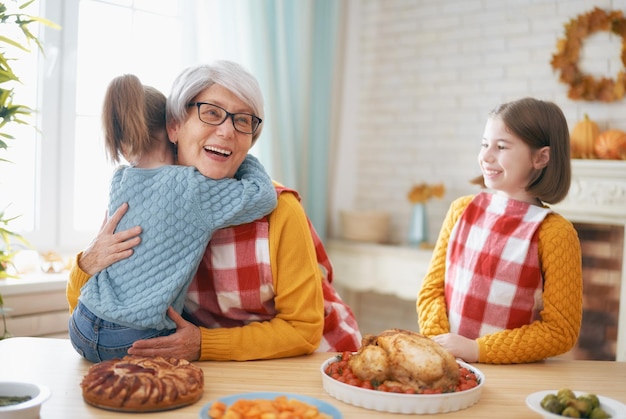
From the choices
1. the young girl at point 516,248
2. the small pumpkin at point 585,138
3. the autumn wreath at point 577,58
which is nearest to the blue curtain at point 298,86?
the autumn wreath at point 577,58

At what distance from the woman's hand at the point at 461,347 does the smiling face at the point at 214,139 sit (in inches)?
29.3

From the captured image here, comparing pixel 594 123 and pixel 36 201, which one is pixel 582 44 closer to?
pixel 594 123

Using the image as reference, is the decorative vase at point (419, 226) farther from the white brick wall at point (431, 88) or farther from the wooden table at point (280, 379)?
the wooden table at point (280, 379)

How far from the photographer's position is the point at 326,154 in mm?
4879

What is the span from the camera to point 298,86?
15.3 feet

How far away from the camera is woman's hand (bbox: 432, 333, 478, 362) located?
189 cm

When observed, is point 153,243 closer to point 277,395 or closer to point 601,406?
point 277,395

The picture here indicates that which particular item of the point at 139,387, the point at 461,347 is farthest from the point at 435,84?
the point at 139,387

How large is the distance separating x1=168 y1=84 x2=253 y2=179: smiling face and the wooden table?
0.53 metres

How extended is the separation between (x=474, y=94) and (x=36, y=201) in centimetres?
267

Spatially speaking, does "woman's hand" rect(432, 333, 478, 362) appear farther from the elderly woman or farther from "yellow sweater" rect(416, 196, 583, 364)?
the elderly woman

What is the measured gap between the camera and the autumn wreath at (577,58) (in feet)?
12.8

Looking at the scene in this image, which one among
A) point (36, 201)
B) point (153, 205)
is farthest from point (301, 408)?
point (36, 201)

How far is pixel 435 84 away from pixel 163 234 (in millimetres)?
3294
